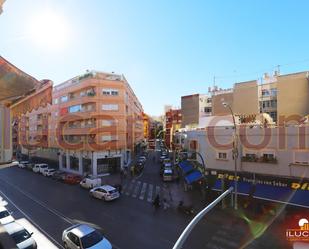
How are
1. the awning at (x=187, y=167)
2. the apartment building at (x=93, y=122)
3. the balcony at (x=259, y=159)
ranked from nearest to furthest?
the balcony at (x=259, y=159) → the awning at (x=187, y=167) → the apartment building at (x=93, y=122)

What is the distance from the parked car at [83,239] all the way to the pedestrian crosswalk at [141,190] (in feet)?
34.9

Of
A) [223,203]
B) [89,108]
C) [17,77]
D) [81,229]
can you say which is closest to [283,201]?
[223,203]

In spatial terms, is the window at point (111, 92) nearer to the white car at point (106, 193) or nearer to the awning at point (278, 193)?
the white car at point (106, 193)

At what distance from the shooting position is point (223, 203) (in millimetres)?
20875

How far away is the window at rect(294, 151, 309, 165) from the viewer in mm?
17234

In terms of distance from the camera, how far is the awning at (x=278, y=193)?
16.3 metres

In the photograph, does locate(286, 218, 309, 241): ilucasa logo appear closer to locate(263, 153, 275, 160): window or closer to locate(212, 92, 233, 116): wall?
locate(263, 153, 275, 160): window

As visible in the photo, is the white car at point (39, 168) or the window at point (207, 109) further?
the window at point (207, 109)

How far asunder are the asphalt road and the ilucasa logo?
1.04 meters

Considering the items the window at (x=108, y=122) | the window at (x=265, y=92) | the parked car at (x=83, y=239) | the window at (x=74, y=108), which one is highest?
the window at (x=265, y=92)

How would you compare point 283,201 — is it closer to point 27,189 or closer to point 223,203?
point 223,203

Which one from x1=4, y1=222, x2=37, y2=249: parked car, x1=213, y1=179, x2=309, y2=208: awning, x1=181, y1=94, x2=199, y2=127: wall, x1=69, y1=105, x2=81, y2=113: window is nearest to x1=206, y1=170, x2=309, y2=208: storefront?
x1=213, y1=179, x2=309, y2=208: awning

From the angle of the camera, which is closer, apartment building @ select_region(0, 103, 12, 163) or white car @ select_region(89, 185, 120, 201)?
apartment building @ select_region(0, 103, 12, 163)

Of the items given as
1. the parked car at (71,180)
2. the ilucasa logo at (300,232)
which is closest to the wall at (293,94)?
the ilucasa logo at (300,232)
